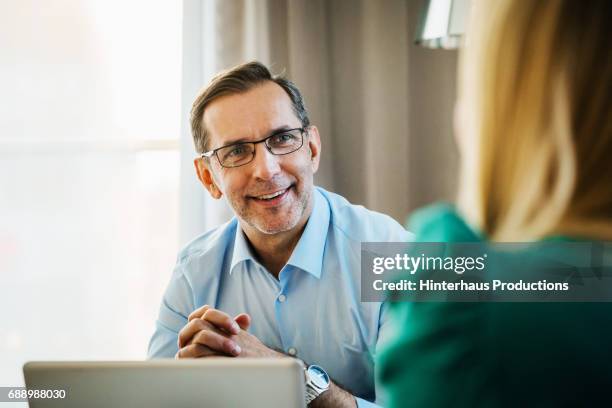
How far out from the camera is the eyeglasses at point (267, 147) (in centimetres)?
155

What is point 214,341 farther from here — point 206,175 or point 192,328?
point 206,175

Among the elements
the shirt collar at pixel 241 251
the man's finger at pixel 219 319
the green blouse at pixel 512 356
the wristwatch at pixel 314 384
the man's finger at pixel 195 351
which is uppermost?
the green blouse at pixel 512 356

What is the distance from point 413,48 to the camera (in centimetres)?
176

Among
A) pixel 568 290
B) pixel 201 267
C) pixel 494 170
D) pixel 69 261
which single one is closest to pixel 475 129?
pixel 494 170

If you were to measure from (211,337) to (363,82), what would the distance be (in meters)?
0.85

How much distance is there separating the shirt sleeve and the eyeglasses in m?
0.31

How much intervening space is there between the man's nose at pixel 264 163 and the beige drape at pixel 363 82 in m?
0.28

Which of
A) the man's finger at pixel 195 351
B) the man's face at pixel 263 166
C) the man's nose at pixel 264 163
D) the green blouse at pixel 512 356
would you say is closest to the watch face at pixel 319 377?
the man's finger at pixel 195 351

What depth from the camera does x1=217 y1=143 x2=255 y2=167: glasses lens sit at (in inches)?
61.1

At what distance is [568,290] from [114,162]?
1.69 metres

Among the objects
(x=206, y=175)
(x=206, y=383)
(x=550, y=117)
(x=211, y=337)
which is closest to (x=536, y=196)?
(x=550, y=117)

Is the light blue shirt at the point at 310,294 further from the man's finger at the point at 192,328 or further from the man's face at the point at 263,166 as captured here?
the man's finger at the point at 192,328

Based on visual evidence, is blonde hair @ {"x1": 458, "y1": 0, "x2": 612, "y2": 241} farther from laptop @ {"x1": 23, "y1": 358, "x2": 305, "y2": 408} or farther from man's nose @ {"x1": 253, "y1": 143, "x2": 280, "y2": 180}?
man's nose @ {"x1": 253, "y1": 143, "x2": 280, "y2": 180}

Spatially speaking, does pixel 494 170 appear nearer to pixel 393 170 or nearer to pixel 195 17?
pixel 393 170
